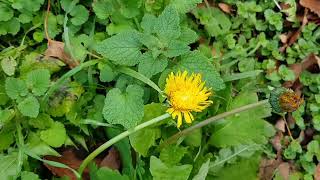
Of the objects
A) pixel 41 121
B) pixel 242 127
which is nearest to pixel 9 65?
pixel 41 121

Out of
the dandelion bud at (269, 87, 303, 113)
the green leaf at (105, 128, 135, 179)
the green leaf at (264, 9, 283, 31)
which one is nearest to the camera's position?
the dandelion bud at (269, 87, 303, 113)

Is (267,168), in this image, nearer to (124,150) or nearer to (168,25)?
(124,150)

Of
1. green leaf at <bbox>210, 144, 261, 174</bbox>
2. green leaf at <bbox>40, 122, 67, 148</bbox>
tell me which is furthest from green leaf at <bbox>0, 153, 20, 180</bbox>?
green leaf at <bbox>210, 144, 261, 174</bbox>

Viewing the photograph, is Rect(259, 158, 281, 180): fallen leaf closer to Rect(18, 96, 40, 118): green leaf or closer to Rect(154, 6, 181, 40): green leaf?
Rect(154, 6, 181, 40): green leaf

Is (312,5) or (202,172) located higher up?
(312,5)

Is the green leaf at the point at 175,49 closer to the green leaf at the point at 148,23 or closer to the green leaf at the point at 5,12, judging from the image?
the green leaf at the point at 148,23

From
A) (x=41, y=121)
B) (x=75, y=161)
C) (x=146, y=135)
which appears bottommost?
(x=75, y=161)

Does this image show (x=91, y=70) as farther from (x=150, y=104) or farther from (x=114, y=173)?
(x=114, y=173)
